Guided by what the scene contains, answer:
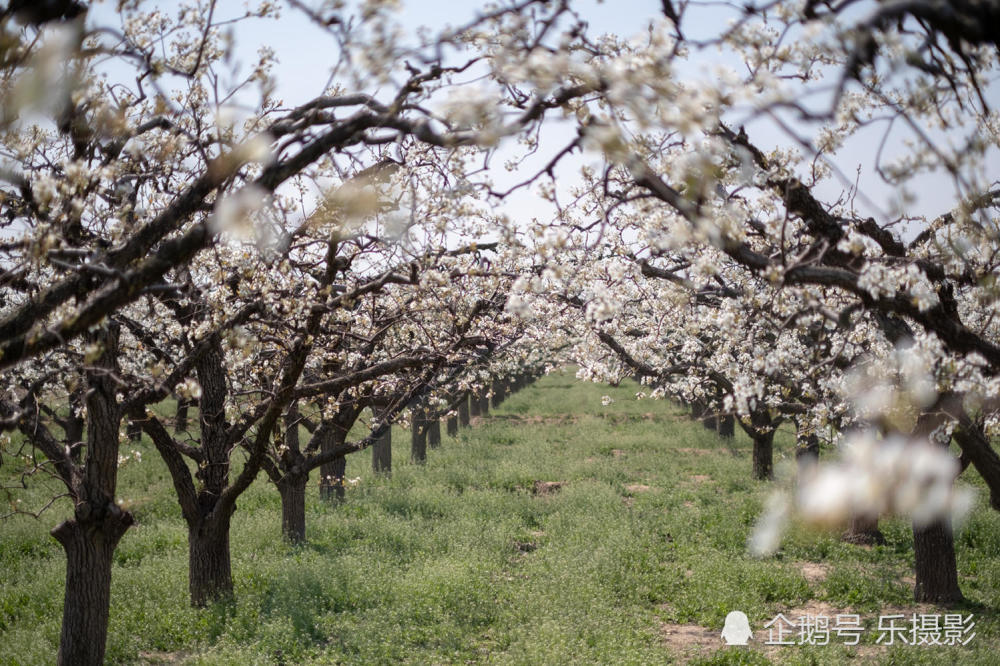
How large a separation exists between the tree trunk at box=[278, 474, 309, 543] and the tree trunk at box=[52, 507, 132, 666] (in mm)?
5644

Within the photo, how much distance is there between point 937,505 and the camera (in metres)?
11.5

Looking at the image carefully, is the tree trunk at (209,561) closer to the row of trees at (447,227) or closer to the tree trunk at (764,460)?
the row of trees at (447,227)

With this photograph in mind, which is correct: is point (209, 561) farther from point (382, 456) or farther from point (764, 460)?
point (764, 460)

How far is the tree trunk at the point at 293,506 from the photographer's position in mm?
13795

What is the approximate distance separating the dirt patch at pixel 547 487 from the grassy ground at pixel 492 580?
14 centimetres

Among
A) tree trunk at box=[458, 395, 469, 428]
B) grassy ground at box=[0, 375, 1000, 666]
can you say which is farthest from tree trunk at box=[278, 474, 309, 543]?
tree trunk at box=[458, 395, 469, 428]

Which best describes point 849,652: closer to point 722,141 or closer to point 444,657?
point 444,657

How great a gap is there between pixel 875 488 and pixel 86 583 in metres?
8.28

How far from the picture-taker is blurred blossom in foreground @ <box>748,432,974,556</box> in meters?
3.86

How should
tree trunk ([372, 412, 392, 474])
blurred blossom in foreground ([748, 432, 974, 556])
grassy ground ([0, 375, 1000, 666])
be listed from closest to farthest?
blurred blossom in foreground ([748, 432, 974, 556]) → grassy ground ([0, 375, 1000, 666]) → tree trunk ([372, 412, 392, 474])

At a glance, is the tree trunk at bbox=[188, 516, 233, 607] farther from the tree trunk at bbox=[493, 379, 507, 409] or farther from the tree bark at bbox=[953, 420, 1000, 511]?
the tree trunk at bbox=[493, 379, 507, 409]

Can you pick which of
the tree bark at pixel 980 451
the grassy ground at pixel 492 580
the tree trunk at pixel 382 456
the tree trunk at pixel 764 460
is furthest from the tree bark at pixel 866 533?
the tree trunk at pixel 382 456

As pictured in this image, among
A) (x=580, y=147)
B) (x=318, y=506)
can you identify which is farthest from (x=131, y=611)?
(x=580, y=147)

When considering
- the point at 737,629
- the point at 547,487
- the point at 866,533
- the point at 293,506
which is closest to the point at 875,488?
the point at 737,629
